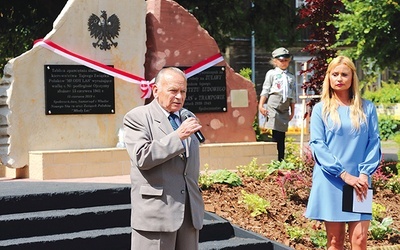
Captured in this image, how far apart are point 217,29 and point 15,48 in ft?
15.4

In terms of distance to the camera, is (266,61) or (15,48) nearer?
(15,48)

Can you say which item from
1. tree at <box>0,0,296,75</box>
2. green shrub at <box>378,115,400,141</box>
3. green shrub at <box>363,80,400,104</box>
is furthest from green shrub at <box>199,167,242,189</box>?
green shrub at <box>363,80,400,104</box>

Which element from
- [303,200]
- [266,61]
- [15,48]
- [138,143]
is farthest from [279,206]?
[266,61]

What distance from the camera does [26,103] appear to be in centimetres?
1127

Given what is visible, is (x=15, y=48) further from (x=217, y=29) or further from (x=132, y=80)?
(x=132, y=80)

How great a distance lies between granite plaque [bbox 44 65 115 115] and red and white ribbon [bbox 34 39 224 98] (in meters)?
0.07

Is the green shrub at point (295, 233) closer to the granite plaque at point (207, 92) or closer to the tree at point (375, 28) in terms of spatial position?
the granite plaque at point (207, 92)

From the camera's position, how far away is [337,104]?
21.8 ft

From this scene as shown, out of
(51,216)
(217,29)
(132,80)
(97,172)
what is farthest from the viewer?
(217,29)

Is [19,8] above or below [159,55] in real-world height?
above

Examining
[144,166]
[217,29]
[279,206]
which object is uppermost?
[217,29]

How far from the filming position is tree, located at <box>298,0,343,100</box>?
1301cm

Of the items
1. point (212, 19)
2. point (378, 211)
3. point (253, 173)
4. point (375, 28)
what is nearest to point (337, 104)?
point (378, 211)

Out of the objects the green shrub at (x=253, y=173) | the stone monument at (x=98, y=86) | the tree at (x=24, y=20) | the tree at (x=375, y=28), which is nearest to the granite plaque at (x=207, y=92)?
the stone monument at (x=98, y=86)
